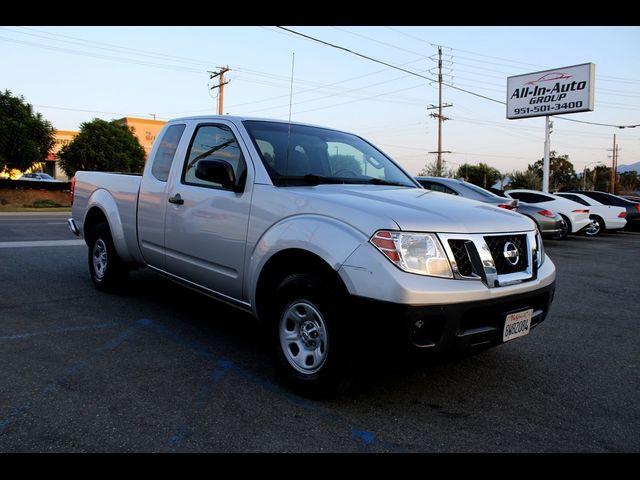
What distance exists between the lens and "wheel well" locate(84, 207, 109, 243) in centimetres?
599

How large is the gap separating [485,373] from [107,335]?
3136 mm

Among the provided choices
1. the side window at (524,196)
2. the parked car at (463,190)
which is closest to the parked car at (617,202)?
the side window at (524,196)

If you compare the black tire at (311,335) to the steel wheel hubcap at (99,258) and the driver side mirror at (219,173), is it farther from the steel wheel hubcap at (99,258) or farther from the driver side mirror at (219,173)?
the steel wheel hubcap at (99,258)

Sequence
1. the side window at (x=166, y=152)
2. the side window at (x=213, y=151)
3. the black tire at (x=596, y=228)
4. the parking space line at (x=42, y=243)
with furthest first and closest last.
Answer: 1. the black tire at (x=596, y=228)
2. the parking space line at (x=42, y=243)
3. the side window at (x=166, y=152)
4. the side window at (x=213, y=151)

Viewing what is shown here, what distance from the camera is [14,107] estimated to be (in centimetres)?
3262

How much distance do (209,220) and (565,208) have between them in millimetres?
13855

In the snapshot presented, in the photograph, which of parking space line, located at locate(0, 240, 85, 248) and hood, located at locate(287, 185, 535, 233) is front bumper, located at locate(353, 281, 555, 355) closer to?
hood, located at locate(287, 185, 535, 233)

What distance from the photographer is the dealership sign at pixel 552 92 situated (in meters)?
26.4

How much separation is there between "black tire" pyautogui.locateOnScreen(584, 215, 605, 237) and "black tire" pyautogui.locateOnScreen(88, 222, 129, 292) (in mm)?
15967

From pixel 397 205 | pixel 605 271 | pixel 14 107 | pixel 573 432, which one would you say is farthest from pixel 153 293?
pixel 14 107

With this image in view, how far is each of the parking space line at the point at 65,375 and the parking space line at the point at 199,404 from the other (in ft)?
2.99

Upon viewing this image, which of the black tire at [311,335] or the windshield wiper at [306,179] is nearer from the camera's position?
the black tire at [311,335]

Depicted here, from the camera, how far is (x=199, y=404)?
3.19 m

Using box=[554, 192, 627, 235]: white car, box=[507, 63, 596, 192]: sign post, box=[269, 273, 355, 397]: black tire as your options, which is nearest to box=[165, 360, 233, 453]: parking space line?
box=[269, 273, 355, 397]: black tire
